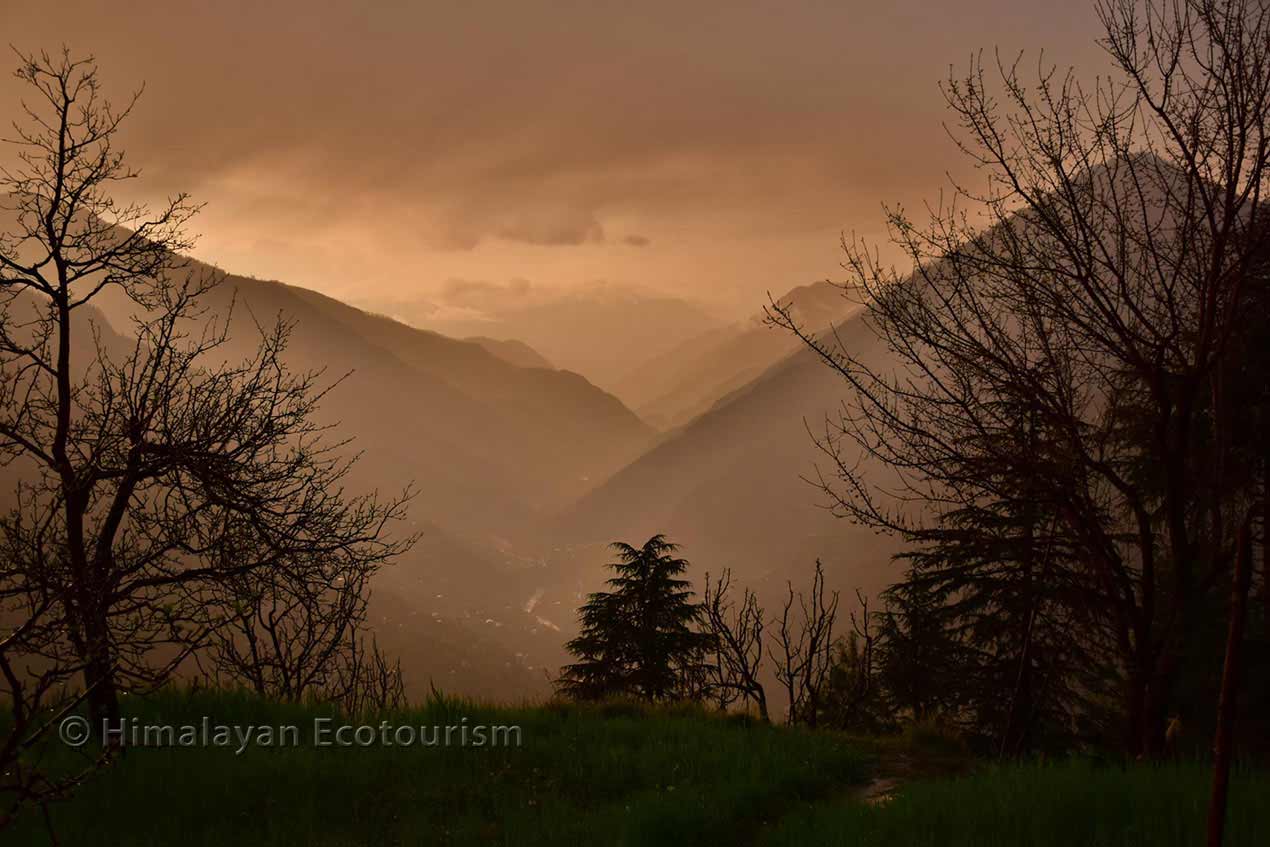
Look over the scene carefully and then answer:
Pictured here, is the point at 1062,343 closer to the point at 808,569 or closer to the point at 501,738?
the point at 501,738

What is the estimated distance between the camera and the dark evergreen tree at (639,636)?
20.9 meters

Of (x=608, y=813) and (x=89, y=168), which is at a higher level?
(x=89, y=168)

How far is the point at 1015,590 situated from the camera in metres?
19.0

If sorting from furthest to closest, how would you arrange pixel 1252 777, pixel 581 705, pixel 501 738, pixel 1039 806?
1. pixel 581 705
2. pixel 501 738
3. pixel 1252 777
4. pixel 1039 806

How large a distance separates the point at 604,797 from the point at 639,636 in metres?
14.6

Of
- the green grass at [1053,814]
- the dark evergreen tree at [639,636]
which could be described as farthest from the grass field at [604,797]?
the dark evergreen tree at [639,636]

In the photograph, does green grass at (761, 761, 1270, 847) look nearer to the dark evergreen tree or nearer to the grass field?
the grass field

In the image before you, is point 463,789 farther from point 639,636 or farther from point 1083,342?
point 639,636

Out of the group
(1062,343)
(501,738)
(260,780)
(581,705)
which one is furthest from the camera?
(581,705)

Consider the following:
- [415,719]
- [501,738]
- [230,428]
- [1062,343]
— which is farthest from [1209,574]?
[230,428]

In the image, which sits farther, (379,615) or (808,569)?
(808,569)

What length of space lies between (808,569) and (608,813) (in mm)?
200136

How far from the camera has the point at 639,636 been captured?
2156 centimetres

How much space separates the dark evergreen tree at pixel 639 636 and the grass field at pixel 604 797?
12.4 metres
